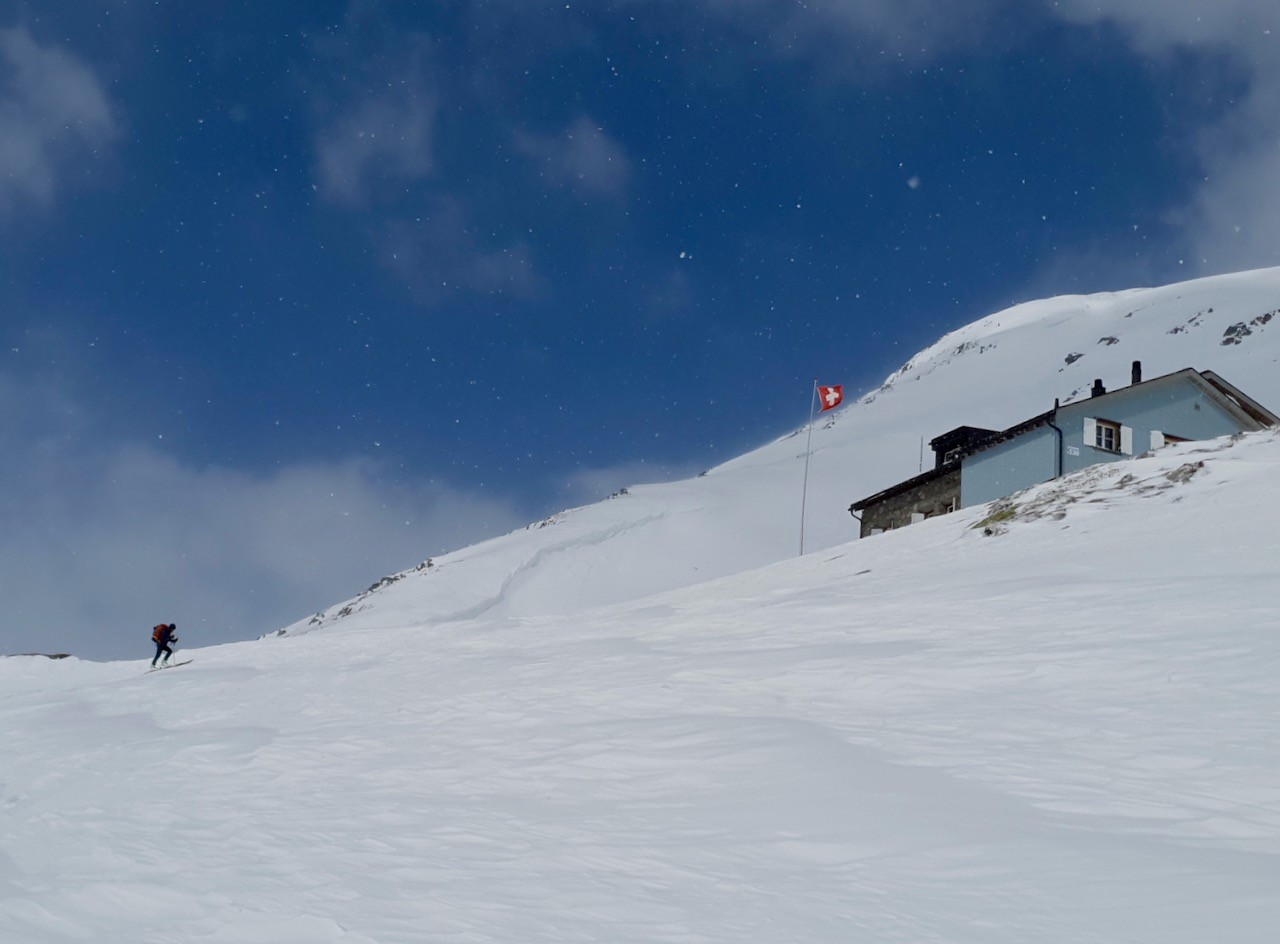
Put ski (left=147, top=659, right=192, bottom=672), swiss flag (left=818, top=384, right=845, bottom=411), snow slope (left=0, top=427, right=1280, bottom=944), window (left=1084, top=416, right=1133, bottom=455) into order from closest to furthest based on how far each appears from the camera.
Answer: snow slope (left=0, top=427, right=1280, bottom=944) → ski (left=147, top=659, right=192, bottom=672) → window (left=1084, top=416, right=1133, bottom=455) → swiss flag (left=818, top=384, right=845, bottom=411)

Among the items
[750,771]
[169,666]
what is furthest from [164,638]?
[750,771]

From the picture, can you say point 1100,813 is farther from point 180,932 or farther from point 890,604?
point 890,604

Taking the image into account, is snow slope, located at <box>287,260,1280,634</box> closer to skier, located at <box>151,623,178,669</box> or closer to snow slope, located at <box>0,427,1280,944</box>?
skier, located at <box>151,623,178,669</box>

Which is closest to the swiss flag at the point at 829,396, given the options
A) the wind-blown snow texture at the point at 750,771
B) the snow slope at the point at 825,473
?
the snow slope at the point at 825,473

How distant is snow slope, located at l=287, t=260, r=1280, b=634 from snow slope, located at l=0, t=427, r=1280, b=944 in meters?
28.7

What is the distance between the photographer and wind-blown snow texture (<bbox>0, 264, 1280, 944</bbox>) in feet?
12.1

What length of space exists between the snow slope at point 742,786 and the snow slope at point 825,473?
2868 centimetres

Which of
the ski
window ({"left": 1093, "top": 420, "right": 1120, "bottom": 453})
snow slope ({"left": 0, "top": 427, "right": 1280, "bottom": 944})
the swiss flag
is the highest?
the swiss flag

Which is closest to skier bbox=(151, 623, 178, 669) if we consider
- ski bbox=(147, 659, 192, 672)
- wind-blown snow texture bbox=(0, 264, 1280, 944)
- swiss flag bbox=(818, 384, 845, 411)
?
ski bbox=(147, 659, 192, 672)

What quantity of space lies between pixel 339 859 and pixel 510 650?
11.8 metres

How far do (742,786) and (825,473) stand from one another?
79317mm

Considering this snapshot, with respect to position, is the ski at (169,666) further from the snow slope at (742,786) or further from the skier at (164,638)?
the snow slope at (742,786)

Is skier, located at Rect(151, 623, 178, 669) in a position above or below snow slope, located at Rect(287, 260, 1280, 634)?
below

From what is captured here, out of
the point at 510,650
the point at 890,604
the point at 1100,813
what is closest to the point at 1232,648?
the point at 1100,813
